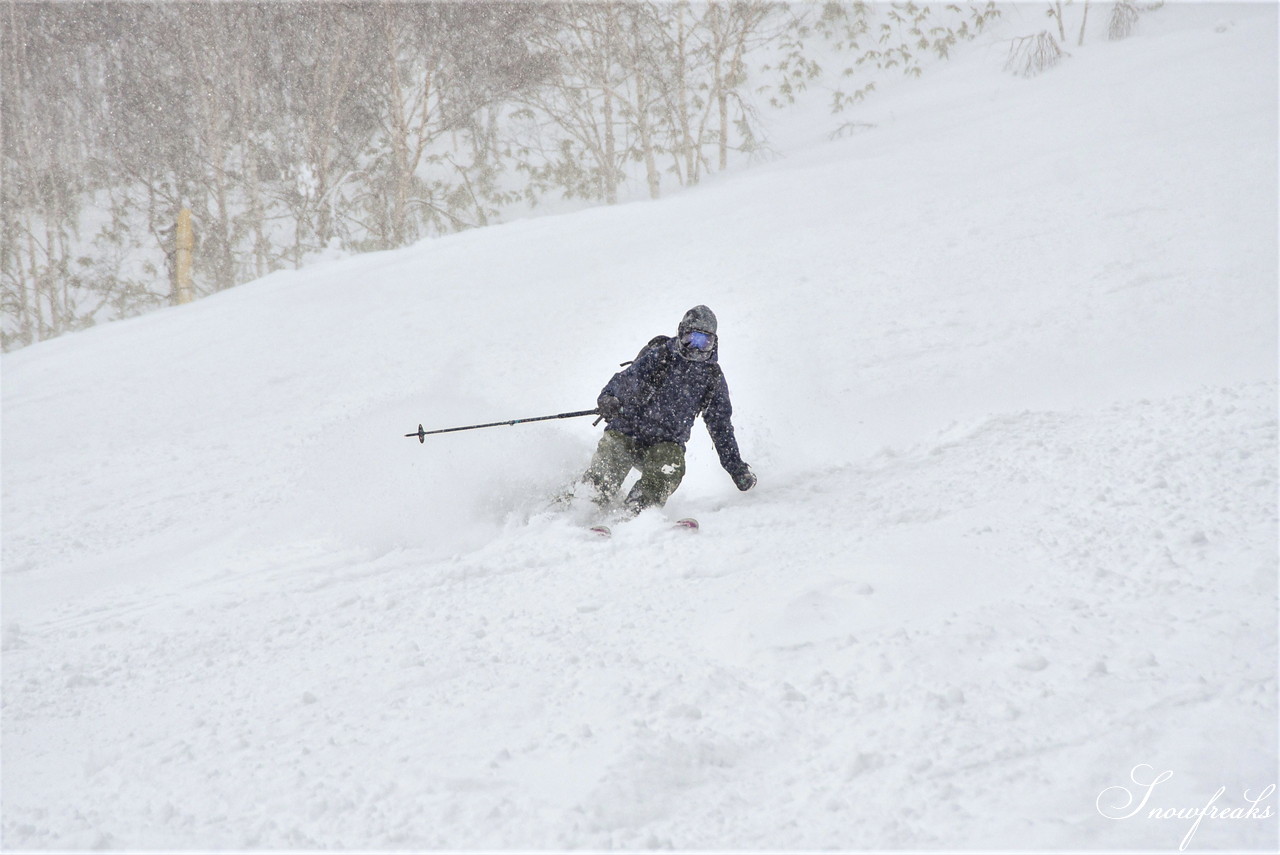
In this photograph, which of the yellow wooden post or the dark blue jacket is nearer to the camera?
the dark blue jacket

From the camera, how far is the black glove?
4.73m

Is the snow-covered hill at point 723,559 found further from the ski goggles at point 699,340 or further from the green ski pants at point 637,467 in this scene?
the ski goggles at point 699,340

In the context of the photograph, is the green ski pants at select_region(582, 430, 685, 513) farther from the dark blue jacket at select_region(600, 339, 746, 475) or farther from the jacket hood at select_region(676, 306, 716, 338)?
the jacket hood at select_region(676, 306, 716, 338)

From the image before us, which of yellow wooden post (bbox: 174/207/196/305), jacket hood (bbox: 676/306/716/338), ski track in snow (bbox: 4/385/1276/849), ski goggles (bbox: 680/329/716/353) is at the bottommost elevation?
ski track in snow (bbox: 4/385/1276/849)

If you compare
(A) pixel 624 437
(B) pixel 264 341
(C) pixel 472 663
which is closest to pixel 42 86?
(B) pixel 264 341

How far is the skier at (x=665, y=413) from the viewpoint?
4660mm

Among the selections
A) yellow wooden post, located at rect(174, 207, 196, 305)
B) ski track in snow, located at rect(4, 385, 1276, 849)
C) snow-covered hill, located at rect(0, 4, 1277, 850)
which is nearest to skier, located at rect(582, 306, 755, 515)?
snow-covered hill, located at rect(0, 4, 1277, 850)

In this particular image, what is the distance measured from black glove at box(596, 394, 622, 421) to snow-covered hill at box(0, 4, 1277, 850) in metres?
0.64

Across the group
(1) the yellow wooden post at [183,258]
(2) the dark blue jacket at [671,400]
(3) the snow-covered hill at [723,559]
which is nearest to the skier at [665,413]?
(2) the dark blue jacket at [671,400]

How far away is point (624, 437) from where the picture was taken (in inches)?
188

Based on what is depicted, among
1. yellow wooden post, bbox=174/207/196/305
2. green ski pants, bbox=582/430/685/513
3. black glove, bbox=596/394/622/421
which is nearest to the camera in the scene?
green ski pants, bbox=582/430/685/513

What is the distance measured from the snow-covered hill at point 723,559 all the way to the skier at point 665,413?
349 millimetres

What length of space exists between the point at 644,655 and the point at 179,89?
20.9 m

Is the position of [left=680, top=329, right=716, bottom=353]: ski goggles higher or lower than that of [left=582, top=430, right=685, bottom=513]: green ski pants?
higher
